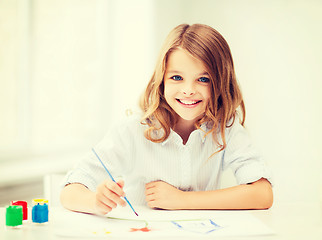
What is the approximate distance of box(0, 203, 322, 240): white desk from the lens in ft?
2.78

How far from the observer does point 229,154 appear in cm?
129

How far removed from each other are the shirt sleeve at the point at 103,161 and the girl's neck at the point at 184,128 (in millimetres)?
170

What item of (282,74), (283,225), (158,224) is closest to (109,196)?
(158,224)

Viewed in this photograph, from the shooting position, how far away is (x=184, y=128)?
1.30 metres

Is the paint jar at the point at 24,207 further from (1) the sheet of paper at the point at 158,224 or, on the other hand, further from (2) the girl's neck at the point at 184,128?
(2) the girl's neck at the point at 184,128

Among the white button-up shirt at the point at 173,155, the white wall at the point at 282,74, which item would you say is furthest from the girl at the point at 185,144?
the white wall at the point at 282,74

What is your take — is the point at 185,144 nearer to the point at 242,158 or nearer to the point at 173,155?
the point at 173,155

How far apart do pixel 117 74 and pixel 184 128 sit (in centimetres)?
136

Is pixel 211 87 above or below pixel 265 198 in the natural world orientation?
above

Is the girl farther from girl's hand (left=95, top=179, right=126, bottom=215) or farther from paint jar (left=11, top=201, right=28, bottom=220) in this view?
paint jar (left=11, top=201, right=28, bottom=220)

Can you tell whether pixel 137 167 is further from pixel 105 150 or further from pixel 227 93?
pixel 227 93

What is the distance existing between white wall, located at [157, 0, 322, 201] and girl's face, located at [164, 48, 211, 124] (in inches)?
46.2

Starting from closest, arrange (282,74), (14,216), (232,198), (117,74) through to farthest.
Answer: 1. (14,216)
2. (232,198)
3. (282,74)
4. (117,74)

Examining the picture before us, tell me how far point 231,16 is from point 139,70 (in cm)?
64
